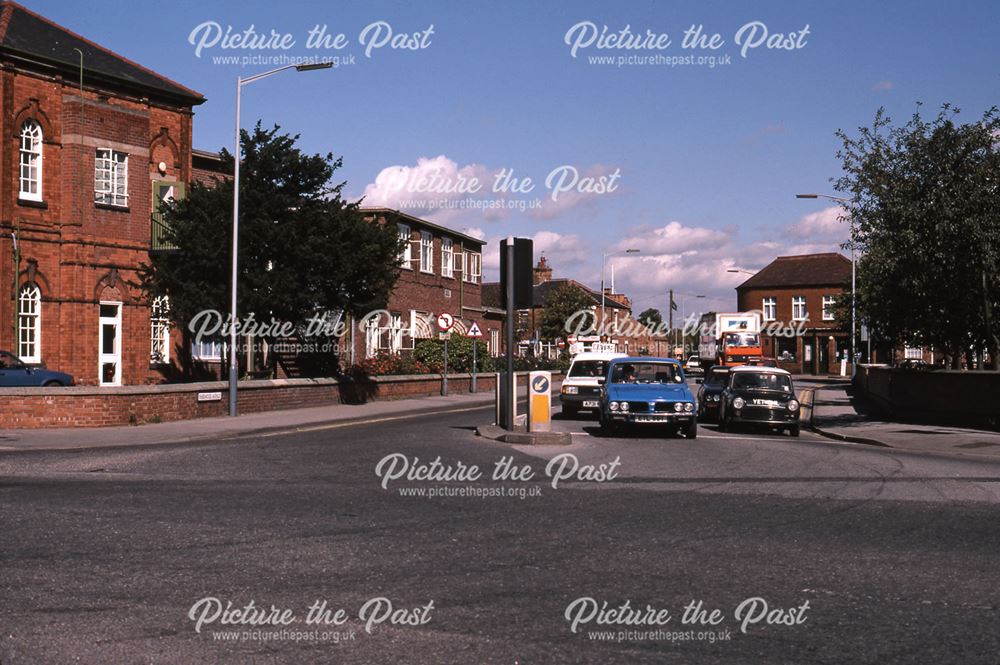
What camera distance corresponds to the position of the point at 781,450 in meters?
18.7

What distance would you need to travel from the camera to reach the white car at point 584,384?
26812 mm

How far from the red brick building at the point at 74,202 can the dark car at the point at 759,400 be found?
16471mm

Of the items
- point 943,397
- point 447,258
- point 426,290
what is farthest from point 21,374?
point 447,258

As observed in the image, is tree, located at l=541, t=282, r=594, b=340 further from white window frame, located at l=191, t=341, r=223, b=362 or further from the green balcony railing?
the green balcony railing

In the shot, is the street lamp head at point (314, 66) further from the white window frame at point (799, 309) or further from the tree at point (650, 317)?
the tree at point (650, 317)

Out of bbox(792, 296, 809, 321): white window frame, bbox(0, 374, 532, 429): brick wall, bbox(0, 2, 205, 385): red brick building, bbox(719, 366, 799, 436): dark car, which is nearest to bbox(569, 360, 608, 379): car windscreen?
bbox(719, 366, 799, 436): dark car

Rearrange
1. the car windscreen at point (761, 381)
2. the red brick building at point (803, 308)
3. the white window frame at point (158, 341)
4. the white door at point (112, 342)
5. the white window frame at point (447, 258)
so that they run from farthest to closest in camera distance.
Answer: the red brick building at point (803, 308) → the white window frame at point (447, 258) → the white window frame at point (158, 341) → the white door at point (112, 342) → the car windscreen at point (761, 381)

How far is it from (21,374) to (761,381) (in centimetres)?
1867

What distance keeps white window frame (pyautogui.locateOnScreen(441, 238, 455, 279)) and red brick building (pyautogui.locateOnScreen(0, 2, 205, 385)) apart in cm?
2180

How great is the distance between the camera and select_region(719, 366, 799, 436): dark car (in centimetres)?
2330

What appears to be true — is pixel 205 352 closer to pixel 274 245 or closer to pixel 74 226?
pixel 74 226

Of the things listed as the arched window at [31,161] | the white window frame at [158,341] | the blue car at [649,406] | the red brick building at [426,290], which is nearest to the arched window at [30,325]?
the arched window at [31,161]

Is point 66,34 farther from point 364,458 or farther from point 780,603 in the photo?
point 780,603

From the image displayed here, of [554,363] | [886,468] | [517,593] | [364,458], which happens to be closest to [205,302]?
[364,458]
